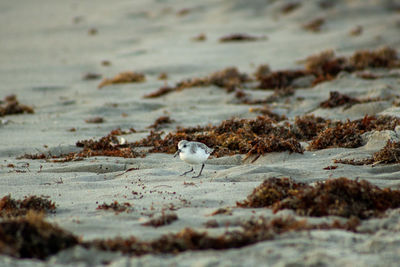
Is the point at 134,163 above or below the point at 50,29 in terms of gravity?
below

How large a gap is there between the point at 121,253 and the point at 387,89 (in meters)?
9.83

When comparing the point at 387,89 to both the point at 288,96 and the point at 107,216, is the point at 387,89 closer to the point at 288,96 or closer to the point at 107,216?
the point at 288,96

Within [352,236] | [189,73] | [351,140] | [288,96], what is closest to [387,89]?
[288,96]

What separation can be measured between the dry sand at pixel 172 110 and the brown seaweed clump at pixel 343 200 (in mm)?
192

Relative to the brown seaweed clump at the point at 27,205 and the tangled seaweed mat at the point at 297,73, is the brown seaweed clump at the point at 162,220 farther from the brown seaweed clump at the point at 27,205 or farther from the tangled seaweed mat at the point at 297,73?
the tangled seaweed mat at the point at 297,73

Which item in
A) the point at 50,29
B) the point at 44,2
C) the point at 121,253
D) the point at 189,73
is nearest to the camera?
the point at 121,253

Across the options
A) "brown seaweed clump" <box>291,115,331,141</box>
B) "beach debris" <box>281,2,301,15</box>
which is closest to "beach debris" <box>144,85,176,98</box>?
"brown seaweed clump" <box>291,115,331,141</box>

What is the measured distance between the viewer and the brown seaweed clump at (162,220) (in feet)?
16.2

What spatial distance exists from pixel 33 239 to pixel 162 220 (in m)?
1.27

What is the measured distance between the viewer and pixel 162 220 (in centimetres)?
499

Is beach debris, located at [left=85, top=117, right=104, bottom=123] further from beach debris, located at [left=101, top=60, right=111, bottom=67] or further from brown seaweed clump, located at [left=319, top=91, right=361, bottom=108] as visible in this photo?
beach debris, located at [left=101, top=60, right=111, bottom=67]

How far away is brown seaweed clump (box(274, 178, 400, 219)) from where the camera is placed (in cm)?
507

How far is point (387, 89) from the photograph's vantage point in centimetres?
1226

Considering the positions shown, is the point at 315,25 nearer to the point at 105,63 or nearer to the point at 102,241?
the point at 105,63
